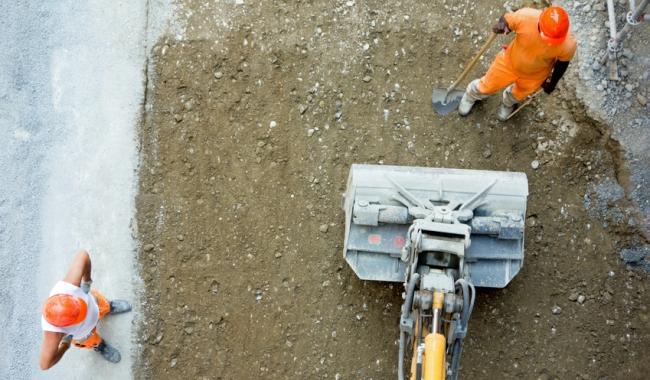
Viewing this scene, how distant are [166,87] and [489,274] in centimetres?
325

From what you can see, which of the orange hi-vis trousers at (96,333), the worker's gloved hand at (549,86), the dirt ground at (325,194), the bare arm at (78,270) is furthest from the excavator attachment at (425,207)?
the orange hi-vis trousers at (96,333)

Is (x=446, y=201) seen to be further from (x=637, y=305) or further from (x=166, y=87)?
(x=166, y=87)

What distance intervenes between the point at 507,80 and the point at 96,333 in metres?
3.91

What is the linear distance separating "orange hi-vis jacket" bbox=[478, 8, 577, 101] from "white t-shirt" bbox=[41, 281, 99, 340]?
139 inches

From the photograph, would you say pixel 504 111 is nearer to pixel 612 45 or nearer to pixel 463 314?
pixel 612 45

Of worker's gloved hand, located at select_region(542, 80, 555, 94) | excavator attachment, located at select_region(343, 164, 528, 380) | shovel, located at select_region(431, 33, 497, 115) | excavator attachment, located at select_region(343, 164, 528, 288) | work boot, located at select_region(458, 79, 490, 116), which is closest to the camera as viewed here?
excavator attachment, located at select_region(343, 164, 528, 380)

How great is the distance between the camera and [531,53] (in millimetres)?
4398

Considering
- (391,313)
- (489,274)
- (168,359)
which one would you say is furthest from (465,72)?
(168,359)

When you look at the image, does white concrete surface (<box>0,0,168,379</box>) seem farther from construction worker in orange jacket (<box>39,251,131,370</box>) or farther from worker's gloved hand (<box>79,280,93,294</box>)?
worker's gloved hand (<box>79,280,93,294</box>)

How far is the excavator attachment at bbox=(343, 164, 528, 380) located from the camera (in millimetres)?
4191

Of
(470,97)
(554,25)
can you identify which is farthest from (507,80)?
(554,25)

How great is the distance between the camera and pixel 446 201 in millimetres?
4574

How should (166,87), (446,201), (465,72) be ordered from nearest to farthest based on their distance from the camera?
1. (446,201)
2. (465,72)
3. (166,87)

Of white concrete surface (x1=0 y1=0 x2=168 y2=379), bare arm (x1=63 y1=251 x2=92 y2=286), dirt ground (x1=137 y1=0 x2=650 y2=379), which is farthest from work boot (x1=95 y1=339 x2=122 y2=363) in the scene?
bare arm (x1=63 y1=251 x2=92 y2=286)
